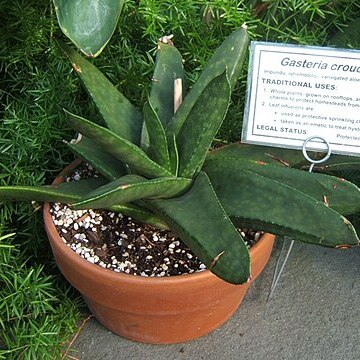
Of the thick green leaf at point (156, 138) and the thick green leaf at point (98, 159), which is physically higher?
the thick green leaf at point (156, 138)

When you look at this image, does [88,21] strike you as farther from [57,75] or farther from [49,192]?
[57,75]

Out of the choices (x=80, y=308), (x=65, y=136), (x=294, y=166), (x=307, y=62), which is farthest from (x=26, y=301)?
(x=307, y=62)

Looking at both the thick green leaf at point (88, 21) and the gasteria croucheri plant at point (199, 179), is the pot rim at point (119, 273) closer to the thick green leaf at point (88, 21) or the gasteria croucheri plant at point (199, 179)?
the gasteria croucheri plant at point (199, 179)

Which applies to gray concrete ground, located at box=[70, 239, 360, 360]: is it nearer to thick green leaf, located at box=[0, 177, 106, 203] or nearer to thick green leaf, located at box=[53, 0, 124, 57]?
thick green leaf, located at box=[0, 177, 106, 203]

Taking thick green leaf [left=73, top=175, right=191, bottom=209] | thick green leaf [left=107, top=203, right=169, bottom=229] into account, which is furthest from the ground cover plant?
thick green leaf [left=73, top=175, right=191, bottom=209]

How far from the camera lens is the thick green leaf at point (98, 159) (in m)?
1.02

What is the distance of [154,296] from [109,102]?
1.05ft

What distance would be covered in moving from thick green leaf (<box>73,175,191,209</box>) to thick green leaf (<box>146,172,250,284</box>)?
18 mm

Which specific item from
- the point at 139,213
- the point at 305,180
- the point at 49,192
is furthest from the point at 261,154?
the point at 49,192

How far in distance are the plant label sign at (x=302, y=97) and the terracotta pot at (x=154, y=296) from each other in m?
0.18

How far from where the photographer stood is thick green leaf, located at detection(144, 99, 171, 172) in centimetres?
93

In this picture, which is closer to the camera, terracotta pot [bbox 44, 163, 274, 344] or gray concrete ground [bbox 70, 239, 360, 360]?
terracotta pot [bbox 44, 163, 274, 344]

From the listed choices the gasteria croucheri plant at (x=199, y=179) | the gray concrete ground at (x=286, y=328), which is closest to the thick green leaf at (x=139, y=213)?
the gasteria croucheri plant at (x=199, y=179)

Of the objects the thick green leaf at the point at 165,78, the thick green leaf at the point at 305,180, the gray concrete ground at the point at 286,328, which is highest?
the thick green leaf at the point at 165,78
